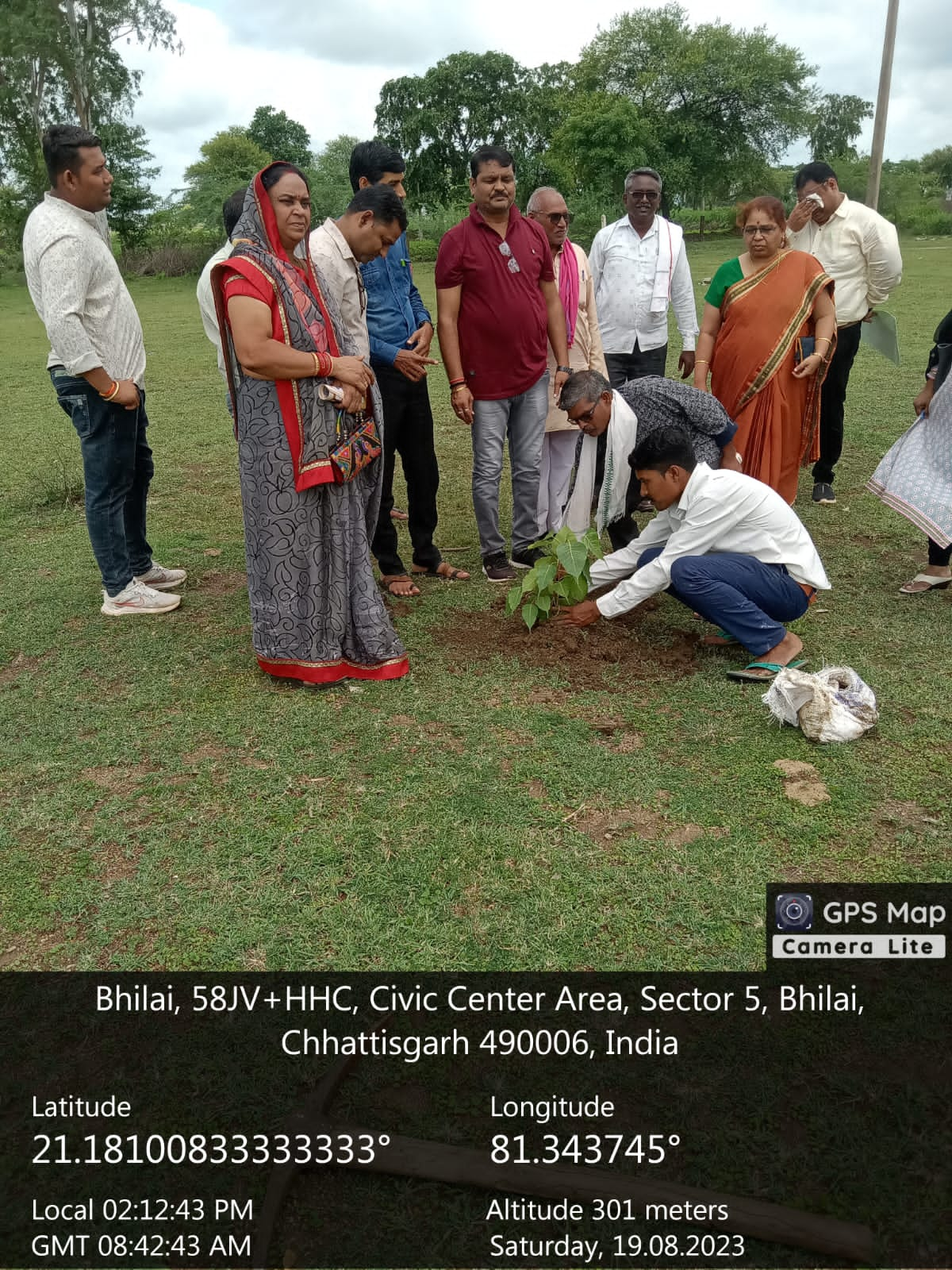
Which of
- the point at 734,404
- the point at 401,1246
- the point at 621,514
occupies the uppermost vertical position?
the point at 734,404

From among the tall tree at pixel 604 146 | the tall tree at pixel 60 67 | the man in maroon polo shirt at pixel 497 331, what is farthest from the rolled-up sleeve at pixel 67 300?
the tall tree at pixel 604 146

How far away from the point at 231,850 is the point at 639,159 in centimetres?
4557

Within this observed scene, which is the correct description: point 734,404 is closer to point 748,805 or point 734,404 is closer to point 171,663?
point 748,805

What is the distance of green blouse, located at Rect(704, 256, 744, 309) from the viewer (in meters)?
4.72

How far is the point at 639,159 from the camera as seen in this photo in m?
42.2

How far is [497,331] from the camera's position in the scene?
452 centimetres

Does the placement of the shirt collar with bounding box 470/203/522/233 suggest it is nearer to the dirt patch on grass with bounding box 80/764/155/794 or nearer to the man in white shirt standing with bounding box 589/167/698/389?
the man in white shirt standing with bounding box 589/167/698/389

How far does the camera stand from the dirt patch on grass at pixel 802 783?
2998 mm

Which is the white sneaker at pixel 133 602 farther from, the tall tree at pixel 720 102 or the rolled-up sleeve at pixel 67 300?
the tall tree at pixel 720 102

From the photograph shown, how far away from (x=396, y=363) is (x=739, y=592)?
1.87 m

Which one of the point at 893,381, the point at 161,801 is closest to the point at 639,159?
the point at 893,381

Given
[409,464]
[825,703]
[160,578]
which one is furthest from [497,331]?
[825,703]

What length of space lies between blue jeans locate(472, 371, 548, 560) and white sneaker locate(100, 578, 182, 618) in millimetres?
1633

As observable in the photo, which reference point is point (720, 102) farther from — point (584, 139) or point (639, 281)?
point (639, 281)
